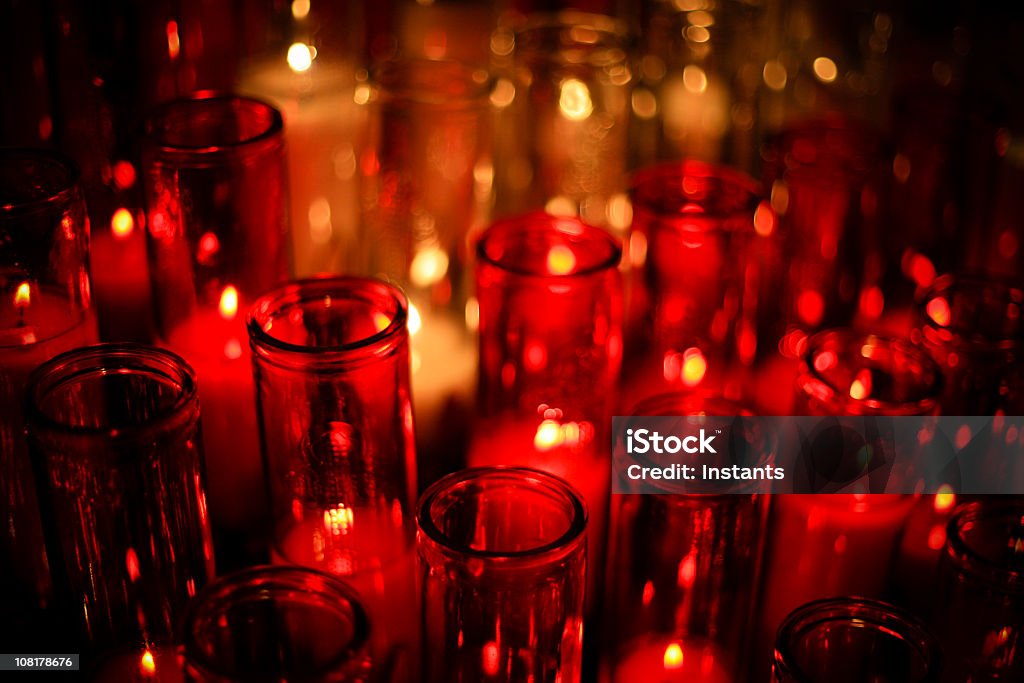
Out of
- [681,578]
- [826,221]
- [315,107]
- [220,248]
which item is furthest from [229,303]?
[826,221]

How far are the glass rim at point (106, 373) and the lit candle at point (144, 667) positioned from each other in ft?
0.44

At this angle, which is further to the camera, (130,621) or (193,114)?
(193,114)

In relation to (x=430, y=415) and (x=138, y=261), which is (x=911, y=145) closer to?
(x=430, y=415)

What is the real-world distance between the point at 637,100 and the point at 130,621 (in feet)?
2.14

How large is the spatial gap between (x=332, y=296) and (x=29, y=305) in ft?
0.57

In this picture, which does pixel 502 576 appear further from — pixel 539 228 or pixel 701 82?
pixel 701 82

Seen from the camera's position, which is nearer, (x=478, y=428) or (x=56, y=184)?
(x=56, y=184)

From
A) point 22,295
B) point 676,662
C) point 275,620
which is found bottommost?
point 676,662

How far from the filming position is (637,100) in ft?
3.37

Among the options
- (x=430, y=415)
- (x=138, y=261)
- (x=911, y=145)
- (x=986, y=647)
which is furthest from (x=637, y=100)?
(x=986, y=647)

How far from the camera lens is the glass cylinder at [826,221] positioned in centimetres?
84

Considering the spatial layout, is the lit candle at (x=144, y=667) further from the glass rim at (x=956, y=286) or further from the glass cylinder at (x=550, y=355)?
the glass rim at (x=956, y=286)

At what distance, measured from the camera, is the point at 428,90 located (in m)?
0.84

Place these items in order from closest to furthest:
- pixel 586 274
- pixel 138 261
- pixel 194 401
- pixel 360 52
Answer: pixel 194 401 < pixel 586 274 < pixel 138 261 < pixel 360 52
